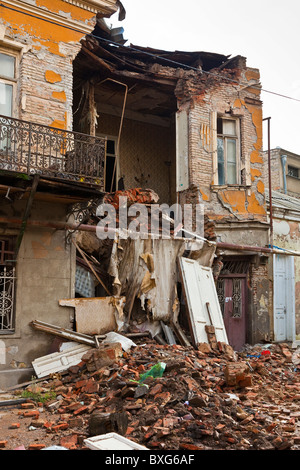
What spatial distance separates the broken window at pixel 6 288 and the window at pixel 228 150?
6378 mm

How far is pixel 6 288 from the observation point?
869 cm

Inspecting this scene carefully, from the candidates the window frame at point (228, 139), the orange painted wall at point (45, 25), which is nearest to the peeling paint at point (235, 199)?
the window frame at point (228, 139)

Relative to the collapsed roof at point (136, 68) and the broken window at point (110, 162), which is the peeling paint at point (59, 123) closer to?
the collapsed roof at point (136, 68)

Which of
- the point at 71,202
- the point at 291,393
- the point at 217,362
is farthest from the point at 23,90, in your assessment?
the point at 291,393

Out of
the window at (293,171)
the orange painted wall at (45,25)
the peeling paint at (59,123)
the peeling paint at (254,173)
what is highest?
the window at (293,171)

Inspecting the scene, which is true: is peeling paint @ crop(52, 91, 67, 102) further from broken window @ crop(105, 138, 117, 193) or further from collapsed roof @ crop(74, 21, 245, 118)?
broken window @ crop(105, 138, 117, 193)

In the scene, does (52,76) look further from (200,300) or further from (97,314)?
(200,300)

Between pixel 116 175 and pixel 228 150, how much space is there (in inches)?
133

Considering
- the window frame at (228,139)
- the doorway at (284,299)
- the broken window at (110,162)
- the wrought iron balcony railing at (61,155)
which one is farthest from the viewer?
the broken window at (110,162)

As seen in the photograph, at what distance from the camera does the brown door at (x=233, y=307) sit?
480 inches

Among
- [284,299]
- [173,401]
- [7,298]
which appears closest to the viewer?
[173,401]

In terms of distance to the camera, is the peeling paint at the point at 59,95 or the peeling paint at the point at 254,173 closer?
the peeling paint at the point at 59,95

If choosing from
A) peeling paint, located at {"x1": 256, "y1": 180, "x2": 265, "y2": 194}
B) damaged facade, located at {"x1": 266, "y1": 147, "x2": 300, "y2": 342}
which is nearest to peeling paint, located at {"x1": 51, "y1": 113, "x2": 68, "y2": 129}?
peeling paint, located at {"x1": 256, "y1": 180, "x2": 265, "y2": 194}

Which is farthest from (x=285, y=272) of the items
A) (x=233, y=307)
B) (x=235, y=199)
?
(x=235, y=199)
